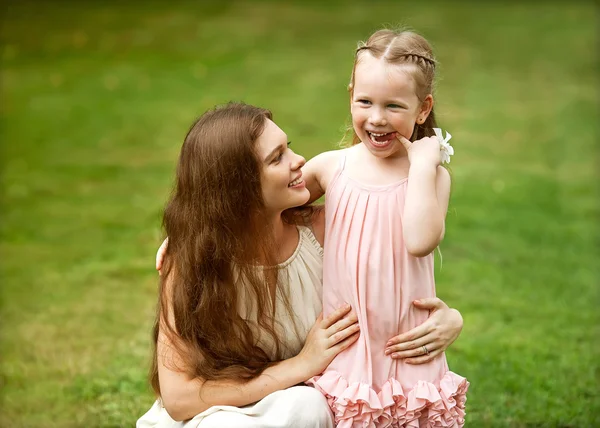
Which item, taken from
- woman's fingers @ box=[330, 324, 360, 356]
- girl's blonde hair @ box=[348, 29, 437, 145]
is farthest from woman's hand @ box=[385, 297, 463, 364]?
girl's blonde hair @ box=[348, 29, 437, 145]

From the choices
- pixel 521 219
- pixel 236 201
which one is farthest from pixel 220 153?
pixel 521 219

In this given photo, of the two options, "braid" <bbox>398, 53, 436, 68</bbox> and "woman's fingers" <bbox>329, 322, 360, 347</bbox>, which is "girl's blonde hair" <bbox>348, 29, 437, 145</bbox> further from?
"woman's fingers" <bbox>329, 322, 360, 347</bbox>

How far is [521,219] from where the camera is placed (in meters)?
8.19

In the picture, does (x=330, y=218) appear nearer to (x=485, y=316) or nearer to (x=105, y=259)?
(x=485, y=316)

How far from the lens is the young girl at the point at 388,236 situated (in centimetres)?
303

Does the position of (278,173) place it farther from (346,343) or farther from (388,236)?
(346,343)

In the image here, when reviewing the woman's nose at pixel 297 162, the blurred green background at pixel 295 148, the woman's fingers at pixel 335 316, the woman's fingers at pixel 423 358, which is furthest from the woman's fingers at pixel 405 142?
the blurred green background at pixel 295 148

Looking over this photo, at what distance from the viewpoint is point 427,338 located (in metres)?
3.22

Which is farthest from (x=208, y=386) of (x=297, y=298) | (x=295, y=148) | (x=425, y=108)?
(x=295, y=148)

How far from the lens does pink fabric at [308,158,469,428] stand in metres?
3.15

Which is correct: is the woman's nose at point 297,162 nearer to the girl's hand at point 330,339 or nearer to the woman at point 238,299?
the woman at point 238,299

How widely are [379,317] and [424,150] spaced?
59 cm

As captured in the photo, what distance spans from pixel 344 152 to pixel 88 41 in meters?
12.4

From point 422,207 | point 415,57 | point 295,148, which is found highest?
point 415,57
